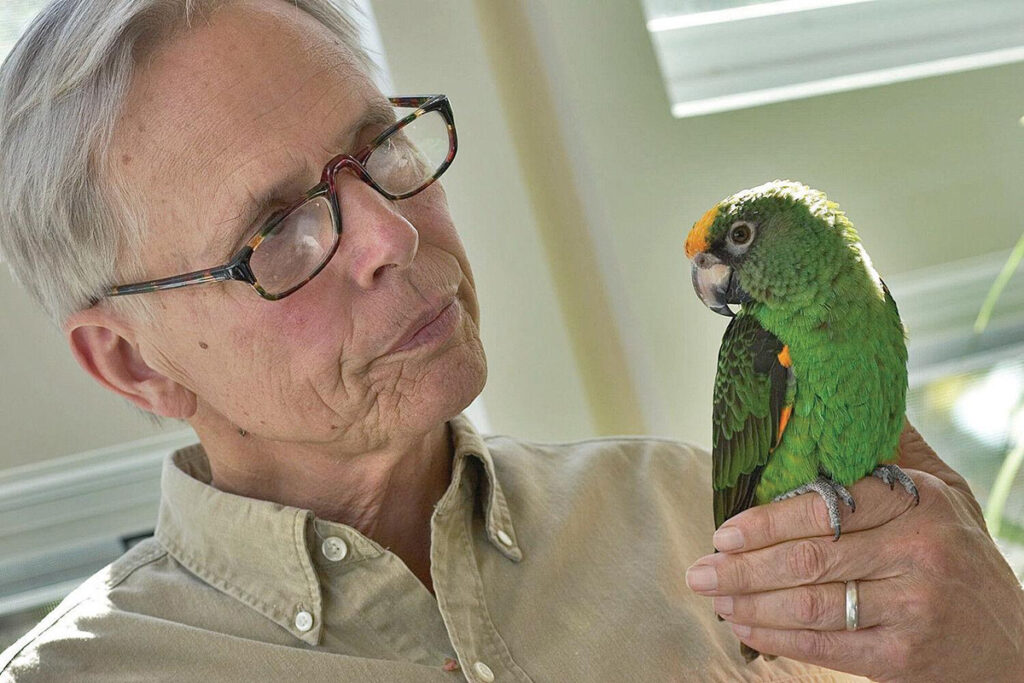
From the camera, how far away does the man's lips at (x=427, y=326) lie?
0.99 meters

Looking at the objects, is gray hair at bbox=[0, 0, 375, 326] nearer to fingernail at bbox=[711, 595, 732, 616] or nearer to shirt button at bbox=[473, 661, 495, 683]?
shirt button at bbox=[473, 661, 495, 683]

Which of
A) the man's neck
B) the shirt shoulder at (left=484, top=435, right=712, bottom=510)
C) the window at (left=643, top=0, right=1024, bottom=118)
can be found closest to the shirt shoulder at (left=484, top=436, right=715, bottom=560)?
the shirt shoulder at (left=484, top=435, right=712, bottom=510)

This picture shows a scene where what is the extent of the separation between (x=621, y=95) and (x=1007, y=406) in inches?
39.0

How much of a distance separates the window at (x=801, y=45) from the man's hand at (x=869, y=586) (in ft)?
3.14

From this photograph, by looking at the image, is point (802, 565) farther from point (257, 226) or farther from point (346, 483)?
point (257, 226)

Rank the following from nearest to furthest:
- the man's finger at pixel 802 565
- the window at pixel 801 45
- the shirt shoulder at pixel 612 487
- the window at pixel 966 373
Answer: the man's finger at pixel 802 565 < the shirt shoulder at pixel 612 487 < the window at pixel 801 45 < the window at pixel 966 373

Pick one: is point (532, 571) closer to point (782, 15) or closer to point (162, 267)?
point (162, 267)

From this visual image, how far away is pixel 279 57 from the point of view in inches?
39.2

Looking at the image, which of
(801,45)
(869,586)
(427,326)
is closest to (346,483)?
(427,326)

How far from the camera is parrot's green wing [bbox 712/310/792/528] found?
0.93 metres

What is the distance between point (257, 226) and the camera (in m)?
0.98

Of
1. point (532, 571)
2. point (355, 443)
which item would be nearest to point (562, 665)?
point (532, 571)

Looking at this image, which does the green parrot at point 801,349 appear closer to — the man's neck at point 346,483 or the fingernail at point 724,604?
the fingernail at point 724,604

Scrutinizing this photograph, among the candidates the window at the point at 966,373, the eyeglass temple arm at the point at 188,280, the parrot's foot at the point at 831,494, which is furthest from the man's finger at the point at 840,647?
the window at the point at 966,373
